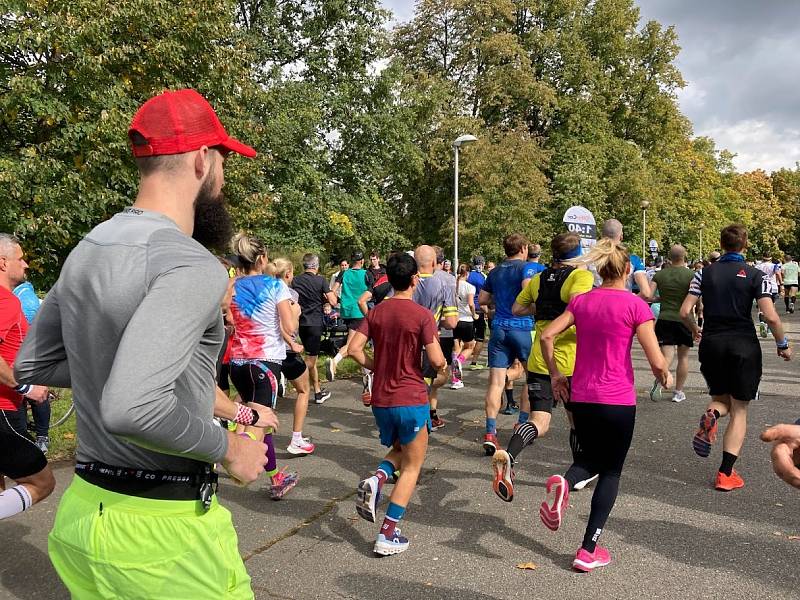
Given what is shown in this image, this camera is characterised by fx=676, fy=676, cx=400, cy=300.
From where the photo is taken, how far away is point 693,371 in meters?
11.3

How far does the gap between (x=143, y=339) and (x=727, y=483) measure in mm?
5147

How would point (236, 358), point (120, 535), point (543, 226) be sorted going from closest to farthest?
point (120, 535)
point (236, 358)
point (543, 226)

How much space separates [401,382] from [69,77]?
12.5 m

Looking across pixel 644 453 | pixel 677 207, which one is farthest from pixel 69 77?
pixel 677 207

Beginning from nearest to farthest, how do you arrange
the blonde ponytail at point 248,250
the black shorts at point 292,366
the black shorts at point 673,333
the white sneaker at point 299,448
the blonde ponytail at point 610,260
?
the blonde ponytail at point 610,260 < the blonde ponytail at point 248,250 < the black shorts at point 292,366 < the white sneaker at point 299,448 < the black shorts at point 673,333

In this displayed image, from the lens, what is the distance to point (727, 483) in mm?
5266

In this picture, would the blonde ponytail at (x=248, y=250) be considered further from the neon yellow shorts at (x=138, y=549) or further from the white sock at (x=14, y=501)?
the neon yellow shorts at (x=138, y=549)

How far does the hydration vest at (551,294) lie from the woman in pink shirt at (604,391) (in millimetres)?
1350

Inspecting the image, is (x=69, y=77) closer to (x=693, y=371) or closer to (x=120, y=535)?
(x=693, y=371)

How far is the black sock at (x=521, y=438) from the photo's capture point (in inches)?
201

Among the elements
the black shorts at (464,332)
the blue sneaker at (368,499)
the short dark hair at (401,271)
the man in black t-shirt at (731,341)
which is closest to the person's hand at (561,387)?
the short dark hair at (401,271)

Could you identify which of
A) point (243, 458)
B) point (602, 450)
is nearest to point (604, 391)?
point (602, 450)

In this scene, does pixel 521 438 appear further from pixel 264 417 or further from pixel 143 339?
pixel 143 339

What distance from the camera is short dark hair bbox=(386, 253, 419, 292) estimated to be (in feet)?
14.4
